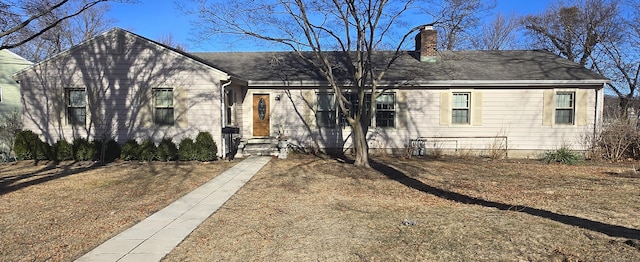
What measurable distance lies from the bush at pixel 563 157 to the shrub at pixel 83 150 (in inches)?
597

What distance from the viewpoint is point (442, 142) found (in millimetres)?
13703

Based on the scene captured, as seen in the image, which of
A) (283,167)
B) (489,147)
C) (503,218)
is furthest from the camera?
(489,147)

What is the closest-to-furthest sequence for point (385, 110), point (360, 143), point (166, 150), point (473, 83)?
point (360, 143) → point (166, 150) → point (473, 83) → point (385, 110)

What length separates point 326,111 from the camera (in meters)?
13.8

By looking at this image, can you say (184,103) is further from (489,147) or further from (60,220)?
(489,147)

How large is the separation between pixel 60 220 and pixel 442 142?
11872 mm

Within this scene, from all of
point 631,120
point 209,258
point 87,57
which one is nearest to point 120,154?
point 87,57

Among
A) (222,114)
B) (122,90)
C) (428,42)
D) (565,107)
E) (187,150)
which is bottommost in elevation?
(187,150)

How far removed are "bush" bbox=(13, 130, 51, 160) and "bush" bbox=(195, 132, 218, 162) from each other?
508 cm

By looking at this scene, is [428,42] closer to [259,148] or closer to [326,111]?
[326,111]

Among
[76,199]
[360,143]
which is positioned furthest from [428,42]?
[76,199]

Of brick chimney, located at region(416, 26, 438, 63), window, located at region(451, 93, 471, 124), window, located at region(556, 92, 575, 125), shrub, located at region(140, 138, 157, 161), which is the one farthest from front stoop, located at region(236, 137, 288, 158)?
window, located at region(556, 92, 575, 125)

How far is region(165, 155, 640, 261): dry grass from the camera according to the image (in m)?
4.17

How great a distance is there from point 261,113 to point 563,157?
1065 cm
